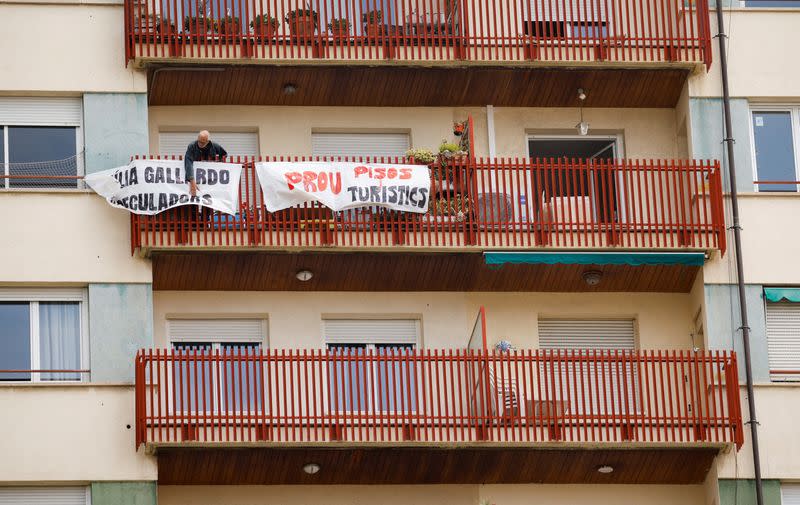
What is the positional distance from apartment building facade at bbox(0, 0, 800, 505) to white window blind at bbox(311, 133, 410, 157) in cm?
6

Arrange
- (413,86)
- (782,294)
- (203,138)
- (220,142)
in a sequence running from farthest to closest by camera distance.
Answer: (220,142) → (413,86) → (782,294) → (203,138)

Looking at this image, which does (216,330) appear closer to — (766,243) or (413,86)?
(413,86)

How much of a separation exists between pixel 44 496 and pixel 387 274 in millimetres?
6773

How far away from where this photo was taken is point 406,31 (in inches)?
1581

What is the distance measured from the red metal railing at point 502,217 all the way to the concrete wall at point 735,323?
0.80m

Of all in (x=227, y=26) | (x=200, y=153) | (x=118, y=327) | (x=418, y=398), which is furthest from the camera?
(x=227, y=26)

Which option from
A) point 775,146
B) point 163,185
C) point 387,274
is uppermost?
point 775,146

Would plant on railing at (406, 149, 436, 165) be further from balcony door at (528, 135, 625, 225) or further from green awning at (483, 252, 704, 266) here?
green awning at (483, 252, 704, 266)

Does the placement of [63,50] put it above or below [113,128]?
above

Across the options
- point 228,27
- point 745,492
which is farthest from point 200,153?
point 745,492

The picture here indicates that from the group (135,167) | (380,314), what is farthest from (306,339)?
(135,167)

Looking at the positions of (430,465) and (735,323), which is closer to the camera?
(430,465)

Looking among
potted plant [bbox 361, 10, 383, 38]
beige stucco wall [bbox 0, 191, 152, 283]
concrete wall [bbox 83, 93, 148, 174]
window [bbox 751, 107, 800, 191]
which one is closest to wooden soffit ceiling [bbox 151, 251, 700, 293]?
beige stucco wall [bbox 0, 191, 152, 283]

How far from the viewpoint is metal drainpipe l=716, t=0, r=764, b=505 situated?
37844 millimetres
